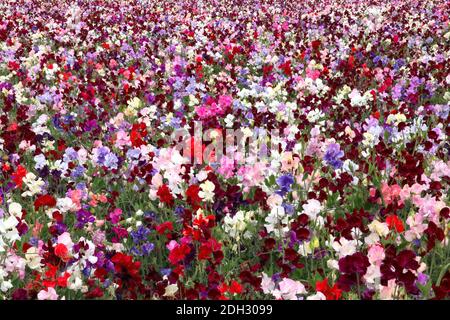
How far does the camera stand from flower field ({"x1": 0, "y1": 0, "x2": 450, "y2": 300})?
9.85ft

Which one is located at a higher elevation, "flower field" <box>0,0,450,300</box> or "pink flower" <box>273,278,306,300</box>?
"flower field" <box>0,0,450,300</box>

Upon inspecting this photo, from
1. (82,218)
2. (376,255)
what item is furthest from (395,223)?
(82,218)

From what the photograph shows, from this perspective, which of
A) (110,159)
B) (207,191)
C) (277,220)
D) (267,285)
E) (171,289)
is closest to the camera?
(171,289)

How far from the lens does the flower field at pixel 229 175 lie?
9.85 ft

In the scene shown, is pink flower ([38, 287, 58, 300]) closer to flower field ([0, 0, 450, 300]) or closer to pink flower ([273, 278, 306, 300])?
flower field ([0, 0, 450, 300])

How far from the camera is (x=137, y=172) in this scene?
432 centimetres

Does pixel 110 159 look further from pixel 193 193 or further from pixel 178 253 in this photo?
pixel 178 253

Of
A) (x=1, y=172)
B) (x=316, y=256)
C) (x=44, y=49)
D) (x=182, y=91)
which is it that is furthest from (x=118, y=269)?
(x=44, y=49)

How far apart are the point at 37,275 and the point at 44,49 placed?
797 centimetres

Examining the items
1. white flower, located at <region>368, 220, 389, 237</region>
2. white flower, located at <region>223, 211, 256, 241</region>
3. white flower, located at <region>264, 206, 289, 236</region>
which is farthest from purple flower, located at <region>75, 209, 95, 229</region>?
white flower, located at <region>368, 220, 389, 237</region>

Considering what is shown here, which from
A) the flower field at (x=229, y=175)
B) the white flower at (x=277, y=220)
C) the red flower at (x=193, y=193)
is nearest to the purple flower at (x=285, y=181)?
the flower field at (x=229, y=175)

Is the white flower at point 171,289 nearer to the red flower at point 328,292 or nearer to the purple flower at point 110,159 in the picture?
the red flower at point 328,292

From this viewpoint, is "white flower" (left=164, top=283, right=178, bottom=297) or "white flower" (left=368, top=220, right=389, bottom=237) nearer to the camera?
"white flower" (left=164, top=283, right=178, bottom=297)

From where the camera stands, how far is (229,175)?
14.4ft
